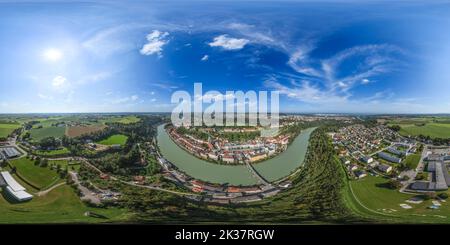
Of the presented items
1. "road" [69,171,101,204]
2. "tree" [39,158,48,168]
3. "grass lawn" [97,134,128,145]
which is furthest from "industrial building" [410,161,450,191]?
"tree" [39,158,48,168]

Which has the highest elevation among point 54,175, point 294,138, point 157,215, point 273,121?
point 273,121

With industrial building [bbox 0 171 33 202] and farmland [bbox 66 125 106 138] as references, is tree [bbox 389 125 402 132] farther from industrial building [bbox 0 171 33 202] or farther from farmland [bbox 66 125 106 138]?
industrial building [bbox 0 171 33 202]

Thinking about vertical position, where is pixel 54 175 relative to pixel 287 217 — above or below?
above

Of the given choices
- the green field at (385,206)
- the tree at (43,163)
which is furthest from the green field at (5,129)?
the green field at (385,206)
